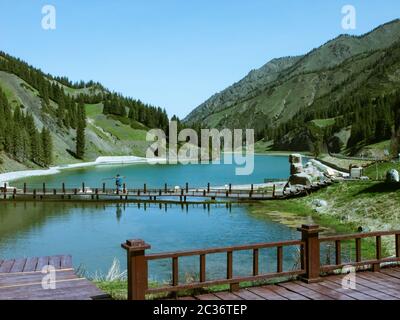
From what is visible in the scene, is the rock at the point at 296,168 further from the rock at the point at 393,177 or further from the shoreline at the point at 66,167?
the shoreline at the point at 66,167

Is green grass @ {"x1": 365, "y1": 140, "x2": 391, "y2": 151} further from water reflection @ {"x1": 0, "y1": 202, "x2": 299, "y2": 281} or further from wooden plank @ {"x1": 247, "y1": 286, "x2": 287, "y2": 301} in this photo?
wooden plank @ {"x1": 247, "y1": 286, "x2": 287, "y2": 301}

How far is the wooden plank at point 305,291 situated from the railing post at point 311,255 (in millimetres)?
506

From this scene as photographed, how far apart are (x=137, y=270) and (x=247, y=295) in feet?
9.30

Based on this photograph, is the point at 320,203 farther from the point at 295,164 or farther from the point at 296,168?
the point at 295,164

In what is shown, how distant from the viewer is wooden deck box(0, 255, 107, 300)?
469 inches

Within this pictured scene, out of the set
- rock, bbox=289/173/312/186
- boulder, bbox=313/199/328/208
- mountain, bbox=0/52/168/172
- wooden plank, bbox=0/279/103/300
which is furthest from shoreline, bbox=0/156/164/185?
wooden plank, bbox=0/279/103/300

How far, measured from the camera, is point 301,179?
185ft

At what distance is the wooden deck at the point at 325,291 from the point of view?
11.3 metres

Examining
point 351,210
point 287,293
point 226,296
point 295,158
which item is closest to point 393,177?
point 351,210

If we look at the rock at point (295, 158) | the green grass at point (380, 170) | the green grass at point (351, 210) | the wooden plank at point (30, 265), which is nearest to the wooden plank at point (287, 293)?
the wooden plank at point (30, 265)

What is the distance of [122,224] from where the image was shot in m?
41.2

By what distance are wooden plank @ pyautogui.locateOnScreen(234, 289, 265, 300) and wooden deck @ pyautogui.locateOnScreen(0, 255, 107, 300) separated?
135 inches

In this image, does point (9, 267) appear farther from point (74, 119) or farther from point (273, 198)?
point (74, 119)

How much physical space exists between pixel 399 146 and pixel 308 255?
69849 millimetres
